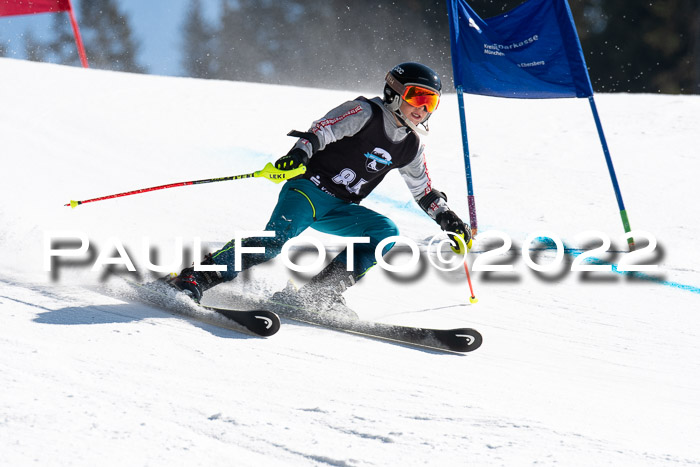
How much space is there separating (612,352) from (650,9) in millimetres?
16327

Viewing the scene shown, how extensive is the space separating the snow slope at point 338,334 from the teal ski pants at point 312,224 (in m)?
0.32

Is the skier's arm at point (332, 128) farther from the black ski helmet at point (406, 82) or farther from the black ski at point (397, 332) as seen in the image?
the black ski at point (397, 332)

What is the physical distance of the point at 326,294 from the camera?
11.0 feet

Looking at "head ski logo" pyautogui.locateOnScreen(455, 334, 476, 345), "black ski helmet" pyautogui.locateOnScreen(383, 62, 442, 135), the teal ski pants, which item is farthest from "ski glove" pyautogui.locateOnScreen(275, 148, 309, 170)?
"head ski logo" pyautogui.locateOnScreen(455, 334, 476, 345)

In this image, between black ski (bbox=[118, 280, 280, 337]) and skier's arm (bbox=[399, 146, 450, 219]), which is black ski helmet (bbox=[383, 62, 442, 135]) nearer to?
skier's arm (bbox=[399, 146, 450, 219])

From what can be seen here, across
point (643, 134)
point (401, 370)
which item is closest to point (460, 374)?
point (401, 370)

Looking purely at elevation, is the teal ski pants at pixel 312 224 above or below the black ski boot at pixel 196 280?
above

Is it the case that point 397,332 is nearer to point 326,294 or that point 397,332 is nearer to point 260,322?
point 326,294

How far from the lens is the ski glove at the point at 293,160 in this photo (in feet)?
9.98

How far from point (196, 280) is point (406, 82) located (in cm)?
130

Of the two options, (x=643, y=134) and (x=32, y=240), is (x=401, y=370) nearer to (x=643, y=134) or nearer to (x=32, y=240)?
(x=32, y=240)

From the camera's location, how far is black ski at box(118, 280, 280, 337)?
289cm
